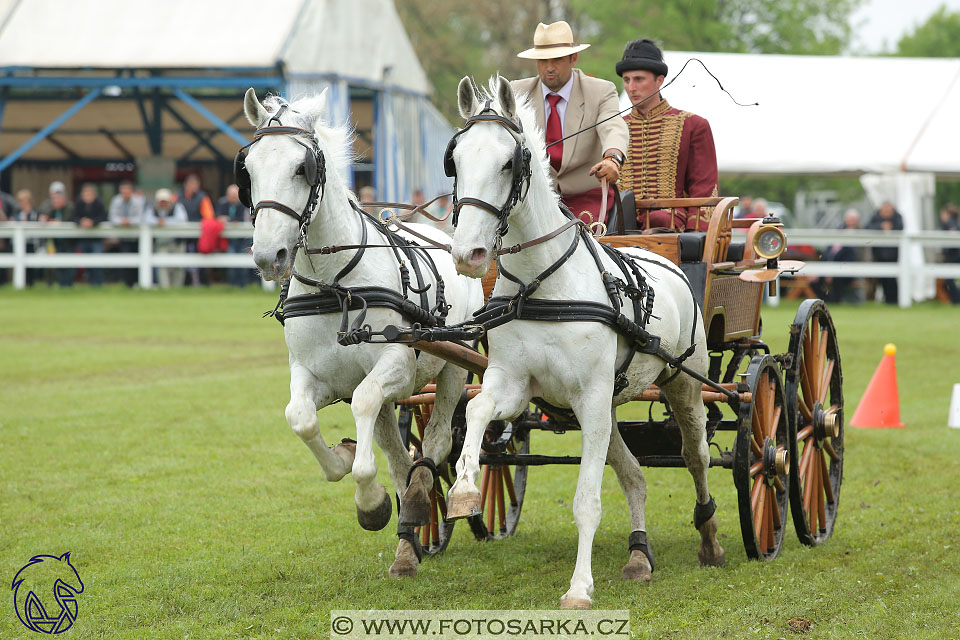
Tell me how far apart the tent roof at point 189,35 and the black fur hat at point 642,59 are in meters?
18.2

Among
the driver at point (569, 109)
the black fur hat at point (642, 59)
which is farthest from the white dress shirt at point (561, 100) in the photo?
the black fur hat at point (642, 59)

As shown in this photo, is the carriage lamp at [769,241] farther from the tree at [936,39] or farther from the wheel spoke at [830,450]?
the tree at [936,39]

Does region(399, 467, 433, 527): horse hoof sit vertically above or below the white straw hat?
below

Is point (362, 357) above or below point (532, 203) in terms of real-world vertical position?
below

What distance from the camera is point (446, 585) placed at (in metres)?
5.88

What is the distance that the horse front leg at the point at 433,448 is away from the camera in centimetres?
587

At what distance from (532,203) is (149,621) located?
2.50m

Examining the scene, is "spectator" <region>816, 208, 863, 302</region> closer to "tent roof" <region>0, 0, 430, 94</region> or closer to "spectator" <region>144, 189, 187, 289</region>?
"tent roof" <region>0, 0, 430, 94</region>

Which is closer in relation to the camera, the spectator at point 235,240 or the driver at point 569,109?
the driver at point 569,109

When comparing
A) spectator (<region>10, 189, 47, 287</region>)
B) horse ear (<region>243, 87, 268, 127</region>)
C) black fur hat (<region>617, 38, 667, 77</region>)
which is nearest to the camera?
horse ear (<region>243, 87, 268, 127</region>)

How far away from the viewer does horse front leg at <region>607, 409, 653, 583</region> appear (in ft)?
19.5

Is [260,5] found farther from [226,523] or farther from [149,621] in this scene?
[149,621]

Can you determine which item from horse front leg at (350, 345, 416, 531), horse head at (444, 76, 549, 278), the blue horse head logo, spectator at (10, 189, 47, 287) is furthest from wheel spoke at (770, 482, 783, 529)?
spectator at (10, 189, 47, 287)

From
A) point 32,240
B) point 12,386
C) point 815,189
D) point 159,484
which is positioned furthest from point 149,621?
point 815,189
